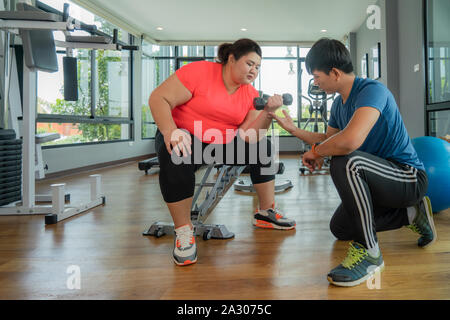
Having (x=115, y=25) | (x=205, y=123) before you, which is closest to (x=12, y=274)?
(x=205, y=123)

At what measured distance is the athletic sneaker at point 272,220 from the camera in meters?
1.79

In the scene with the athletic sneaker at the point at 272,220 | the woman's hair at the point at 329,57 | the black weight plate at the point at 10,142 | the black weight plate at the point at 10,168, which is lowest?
the athletic sneaker at the point at 272,220

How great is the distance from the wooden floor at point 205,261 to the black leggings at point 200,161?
28 cm

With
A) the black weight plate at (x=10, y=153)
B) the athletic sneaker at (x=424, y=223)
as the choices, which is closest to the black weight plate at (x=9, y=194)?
the black weight plate at (x=10, y=153)

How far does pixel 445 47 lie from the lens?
3.40 metres

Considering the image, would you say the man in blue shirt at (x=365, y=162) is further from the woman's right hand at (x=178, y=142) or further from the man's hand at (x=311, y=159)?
the woman's right hand at (x=178, y=142)

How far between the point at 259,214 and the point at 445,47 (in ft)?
9.50

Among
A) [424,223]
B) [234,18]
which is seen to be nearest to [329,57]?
[424,223]

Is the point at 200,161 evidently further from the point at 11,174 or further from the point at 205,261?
the point at 11,174

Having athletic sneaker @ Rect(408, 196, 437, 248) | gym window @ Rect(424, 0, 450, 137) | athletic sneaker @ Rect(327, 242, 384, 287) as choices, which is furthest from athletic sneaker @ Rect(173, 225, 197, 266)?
gym window @ Rect(424, 0, 450, 137)

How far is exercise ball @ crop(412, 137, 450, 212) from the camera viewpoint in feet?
5.98

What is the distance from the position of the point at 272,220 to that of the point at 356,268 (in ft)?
2.29

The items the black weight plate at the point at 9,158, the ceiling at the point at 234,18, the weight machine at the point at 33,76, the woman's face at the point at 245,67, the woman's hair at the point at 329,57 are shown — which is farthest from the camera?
the ceiling at the point at 234,18

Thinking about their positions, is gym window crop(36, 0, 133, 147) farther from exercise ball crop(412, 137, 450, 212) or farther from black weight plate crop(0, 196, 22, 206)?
exercise ball crop(412, 137, 450, 212)
